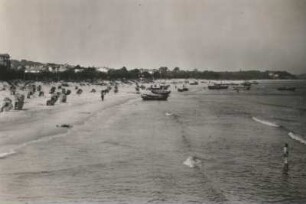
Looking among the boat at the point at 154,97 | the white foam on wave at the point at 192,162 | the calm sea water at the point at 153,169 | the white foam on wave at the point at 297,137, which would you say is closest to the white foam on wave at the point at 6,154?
the calm sea water at the point at 153,169

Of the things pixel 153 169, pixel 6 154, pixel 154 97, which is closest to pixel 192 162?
pixel 153 169

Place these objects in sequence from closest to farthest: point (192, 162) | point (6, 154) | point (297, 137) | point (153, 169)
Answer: point (153, 169) → point (6, 154) → point (192, 162) → point (297, 137)

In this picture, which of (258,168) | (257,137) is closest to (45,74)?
(257,137)

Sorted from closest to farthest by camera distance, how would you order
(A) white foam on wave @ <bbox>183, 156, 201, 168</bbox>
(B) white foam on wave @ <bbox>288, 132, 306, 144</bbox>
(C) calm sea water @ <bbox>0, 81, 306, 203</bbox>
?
(C) calm sea water @ <bbox>0, 81, 306, 203</bbox> → (A) white foam on wave @ <bbox>183, 156, 201, 168</bbox> → (B) white foam on wave @ <bbox>288, 132, 306, 144</bbox>

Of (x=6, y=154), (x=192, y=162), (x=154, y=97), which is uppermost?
(x=6, y=154)

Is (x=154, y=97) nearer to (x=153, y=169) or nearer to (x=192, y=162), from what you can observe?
(x=192, y=162)

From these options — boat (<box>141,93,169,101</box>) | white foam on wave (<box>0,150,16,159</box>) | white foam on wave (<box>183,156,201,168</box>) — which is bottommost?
boat (<box>141,93,169,101</box>)

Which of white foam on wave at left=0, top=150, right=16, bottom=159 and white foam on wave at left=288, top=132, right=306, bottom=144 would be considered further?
white foam on wave at left=288, top=132, right=306, bottom=144

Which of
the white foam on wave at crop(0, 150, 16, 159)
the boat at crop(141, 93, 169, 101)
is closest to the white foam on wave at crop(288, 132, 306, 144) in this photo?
the white foam on wave at crop(0, 150, 16, 159)

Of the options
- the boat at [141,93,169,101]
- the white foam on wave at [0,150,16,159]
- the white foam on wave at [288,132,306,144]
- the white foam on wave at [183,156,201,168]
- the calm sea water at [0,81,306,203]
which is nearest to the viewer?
the calm sea water at [0,81,306,203]

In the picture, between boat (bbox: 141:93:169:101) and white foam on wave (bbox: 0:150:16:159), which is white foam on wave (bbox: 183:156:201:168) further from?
boat (bbox: 141:93:169:101)

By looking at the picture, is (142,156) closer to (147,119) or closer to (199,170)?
(199,170)
